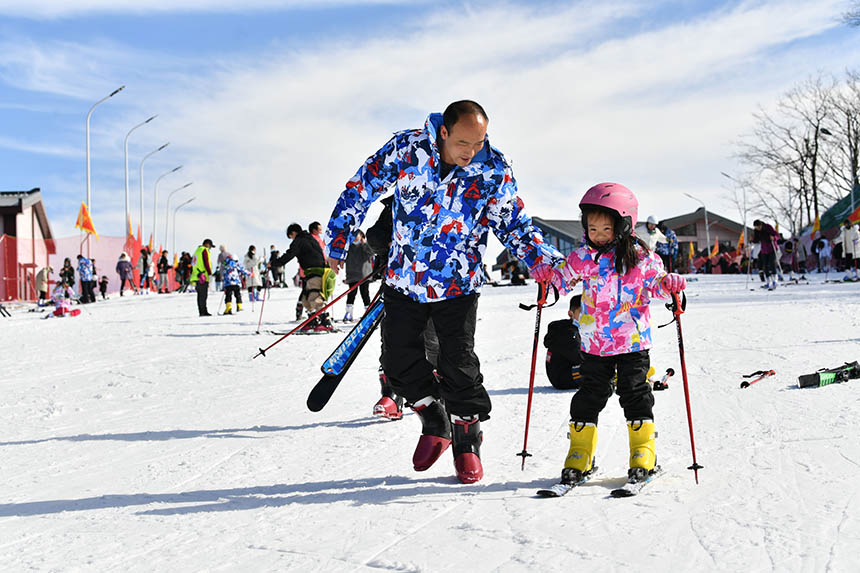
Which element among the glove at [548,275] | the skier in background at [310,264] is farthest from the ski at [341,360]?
the skier in background at [310,264]

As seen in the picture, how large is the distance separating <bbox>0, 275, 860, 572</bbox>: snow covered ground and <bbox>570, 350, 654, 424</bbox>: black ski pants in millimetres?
329

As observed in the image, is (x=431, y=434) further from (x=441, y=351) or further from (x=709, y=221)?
(x=709, y=221)

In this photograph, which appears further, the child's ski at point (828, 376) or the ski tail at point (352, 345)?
the child's ski at point (828, 376)

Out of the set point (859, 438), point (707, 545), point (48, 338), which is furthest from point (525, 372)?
point (48, 338)

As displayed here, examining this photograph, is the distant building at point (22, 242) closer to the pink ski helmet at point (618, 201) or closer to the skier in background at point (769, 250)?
the skier in background at point (769, 250)

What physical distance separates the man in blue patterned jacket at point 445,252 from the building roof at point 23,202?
37.6 meters

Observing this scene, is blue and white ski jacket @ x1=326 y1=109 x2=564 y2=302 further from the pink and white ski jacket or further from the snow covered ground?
the snow covered ground

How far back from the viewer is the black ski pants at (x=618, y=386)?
356cm

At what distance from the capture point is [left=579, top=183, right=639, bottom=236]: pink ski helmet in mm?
3514

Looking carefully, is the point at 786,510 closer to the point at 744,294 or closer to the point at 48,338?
the point at 48,338

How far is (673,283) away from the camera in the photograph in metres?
3.49

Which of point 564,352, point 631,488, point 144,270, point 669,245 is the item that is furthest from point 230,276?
point 144,270

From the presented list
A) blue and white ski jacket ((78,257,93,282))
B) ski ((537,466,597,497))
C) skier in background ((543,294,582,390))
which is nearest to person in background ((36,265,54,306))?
blue and white ski jacket ((78,257,93,282))

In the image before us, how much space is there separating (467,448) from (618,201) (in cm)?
138
